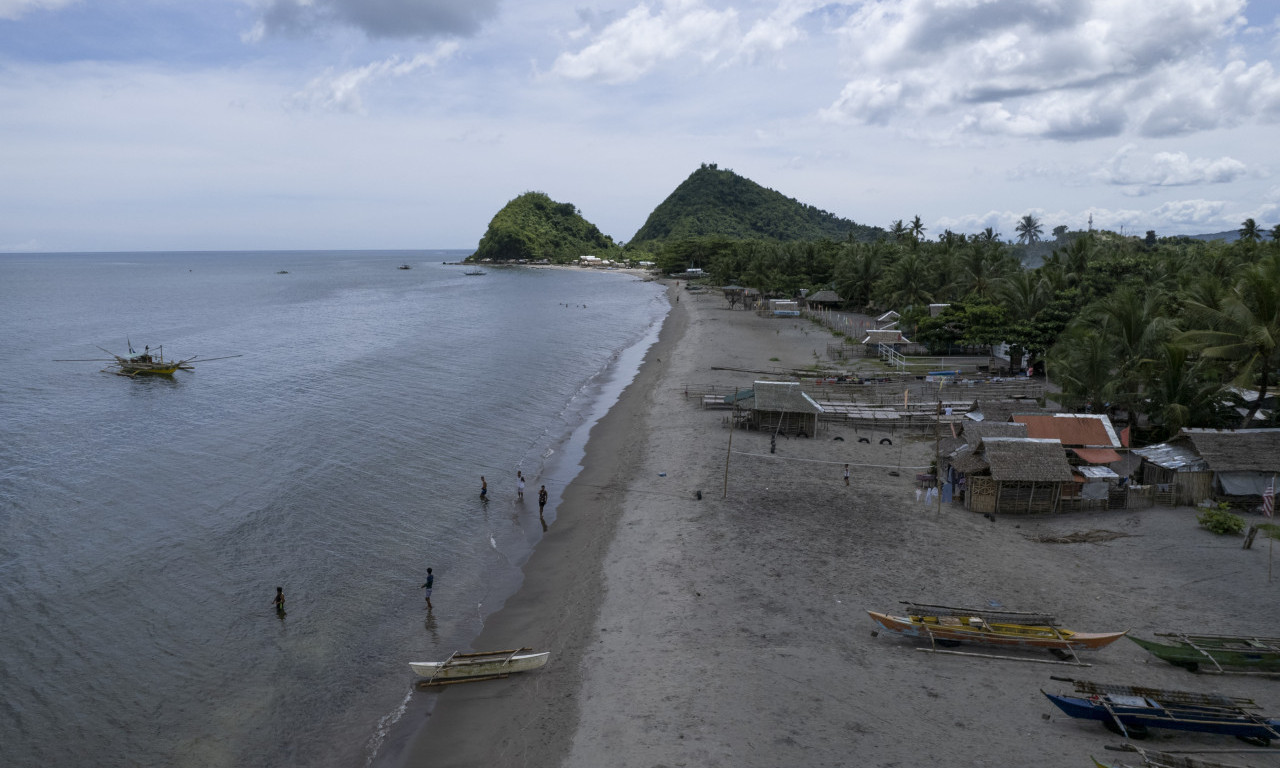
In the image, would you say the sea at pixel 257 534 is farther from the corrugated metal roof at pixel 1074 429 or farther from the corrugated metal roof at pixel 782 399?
the corrugated metal roof at pixel 1074 429

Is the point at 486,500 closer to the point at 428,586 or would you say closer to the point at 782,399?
the point at 428,586

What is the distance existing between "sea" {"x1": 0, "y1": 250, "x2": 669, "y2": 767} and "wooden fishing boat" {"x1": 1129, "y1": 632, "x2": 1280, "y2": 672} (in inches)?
635

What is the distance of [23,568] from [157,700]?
33.8 feet

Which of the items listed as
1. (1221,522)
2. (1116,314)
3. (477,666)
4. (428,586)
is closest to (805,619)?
(477,666)

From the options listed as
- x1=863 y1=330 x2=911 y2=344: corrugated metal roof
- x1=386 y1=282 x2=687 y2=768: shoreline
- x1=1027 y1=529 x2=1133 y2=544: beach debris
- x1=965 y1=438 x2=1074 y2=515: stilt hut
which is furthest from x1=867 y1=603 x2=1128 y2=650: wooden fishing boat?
x1=863 y1=330 x2=911 y2=344: corrugated metal roof

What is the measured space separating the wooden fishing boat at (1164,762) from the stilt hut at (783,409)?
2223 centimetres

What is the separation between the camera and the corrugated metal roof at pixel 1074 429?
2667 cm

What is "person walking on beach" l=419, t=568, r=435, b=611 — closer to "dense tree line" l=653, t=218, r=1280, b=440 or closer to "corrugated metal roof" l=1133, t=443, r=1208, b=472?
"corrugated metal roof" l=1133, t=443, r=1208, b=472

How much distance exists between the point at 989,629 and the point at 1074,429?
44.1 feet

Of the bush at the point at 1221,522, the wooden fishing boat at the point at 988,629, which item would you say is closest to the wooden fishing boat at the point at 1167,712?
the wooden fishing boat at the point at 988,629

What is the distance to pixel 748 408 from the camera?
117 feet

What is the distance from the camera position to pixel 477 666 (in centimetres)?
1702

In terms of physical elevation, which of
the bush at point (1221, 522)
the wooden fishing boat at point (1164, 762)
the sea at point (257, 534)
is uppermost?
the bush at point (1221, 522)

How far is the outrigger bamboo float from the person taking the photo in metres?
16.6
